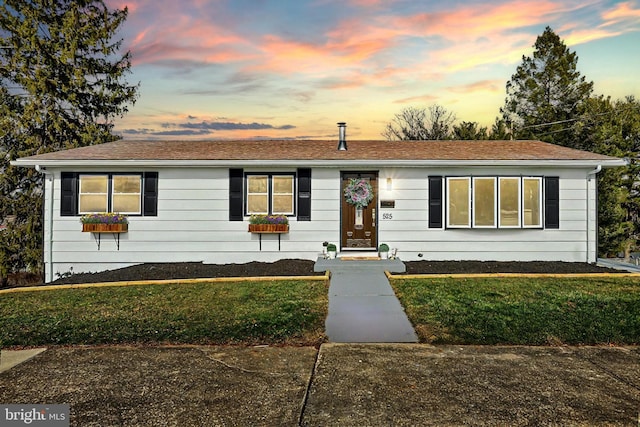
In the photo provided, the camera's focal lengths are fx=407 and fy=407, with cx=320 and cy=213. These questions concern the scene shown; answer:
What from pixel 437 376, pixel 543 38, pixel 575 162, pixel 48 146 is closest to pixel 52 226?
pixel 48 146

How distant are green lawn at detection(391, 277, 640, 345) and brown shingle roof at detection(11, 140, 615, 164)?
3492 mm

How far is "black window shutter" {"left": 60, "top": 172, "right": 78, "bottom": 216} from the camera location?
10.1 metres

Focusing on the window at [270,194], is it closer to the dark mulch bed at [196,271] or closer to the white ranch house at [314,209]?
the white ranch house at [314,209]

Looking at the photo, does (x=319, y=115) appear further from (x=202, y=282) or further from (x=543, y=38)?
(x=543, y=38)

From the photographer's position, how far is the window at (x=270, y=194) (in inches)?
400

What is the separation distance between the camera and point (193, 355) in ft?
15.2

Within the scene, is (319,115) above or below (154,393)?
above

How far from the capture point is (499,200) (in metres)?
10.0

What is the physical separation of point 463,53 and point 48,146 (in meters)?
16.1

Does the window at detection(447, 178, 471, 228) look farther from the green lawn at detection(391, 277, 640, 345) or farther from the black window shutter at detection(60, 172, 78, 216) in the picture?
the black window shutter at detection(60, 172, 78, 216)

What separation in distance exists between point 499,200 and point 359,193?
344 centimetres

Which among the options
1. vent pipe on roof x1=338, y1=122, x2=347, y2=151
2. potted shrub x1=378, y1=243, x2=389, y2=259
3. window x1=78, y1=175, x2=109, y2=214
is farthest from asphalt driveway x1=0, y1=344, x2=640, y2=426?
vent pipe on roof x1=338, y1=122, x2=347, y2=151

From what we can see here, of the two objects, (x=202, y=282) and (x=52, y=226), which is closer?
(x=202, y=282)

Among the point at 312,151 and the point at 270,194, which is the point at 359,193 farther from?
the point at 270,194
